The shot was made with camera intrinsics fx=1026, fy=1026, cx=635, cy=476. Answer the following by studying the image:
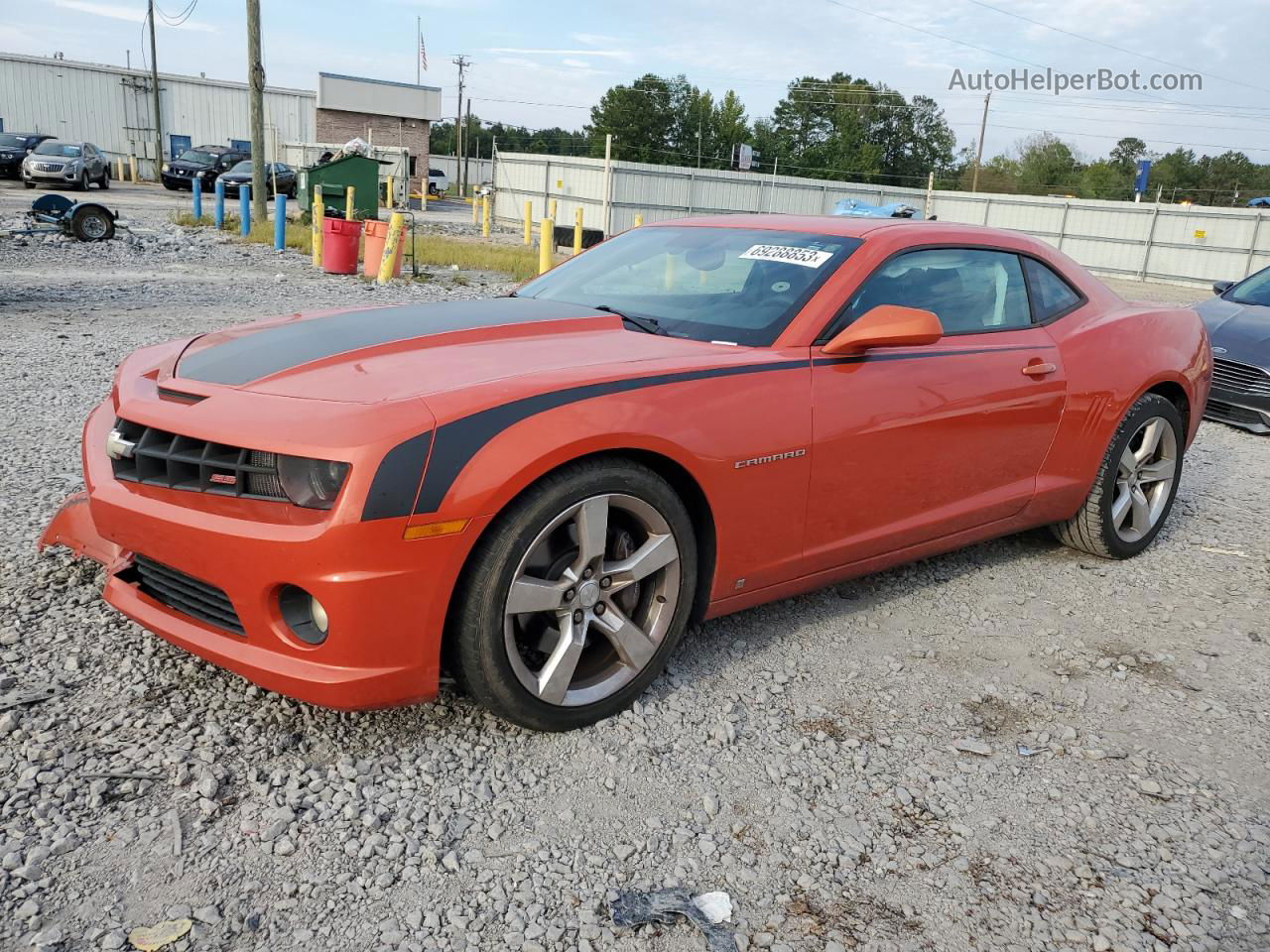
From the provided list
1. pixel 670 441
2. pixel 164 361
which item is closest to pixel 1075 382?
pixel 670 441

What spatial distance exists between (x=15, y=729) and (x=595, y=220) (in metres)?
28.9

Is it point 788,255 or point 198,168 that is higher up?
point 198,168

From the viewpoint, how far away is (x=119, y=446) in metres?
2.80

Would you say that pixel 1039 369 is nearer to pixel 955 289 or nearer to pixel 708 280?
pixel 955 289

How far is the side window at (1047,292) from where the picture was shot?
423 cm

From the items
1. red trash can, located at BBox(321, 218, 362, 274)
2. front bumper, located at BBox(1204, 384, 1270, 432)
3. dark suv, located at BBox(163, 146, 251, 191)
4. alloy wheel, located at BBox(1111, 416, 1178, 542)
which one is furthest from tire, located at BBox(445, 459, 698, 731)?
dark suv, located at BBox(163, 146, 251, 191)

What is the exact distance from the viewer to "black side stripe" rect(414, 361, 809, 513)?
2.46 meters

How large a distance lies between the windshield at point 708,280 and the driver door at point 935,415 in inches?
7.9

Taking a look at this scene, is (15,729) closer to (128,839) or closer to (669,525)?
(128,839)

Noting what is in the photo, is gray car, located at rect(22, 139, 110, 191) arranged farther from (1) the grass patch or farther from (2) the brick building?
(2) the brick building

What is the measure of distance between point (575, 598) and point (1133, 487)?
10.1 ft

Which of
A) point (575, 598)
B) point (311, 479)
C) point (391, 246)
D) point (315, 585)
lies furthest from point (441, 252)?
point (315, 585)

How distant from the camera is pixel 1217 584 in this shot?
4.52 meters

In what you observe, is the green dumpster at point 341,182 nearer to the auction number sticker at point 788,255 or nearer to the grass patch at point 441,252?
the grass patch at point 441,252
